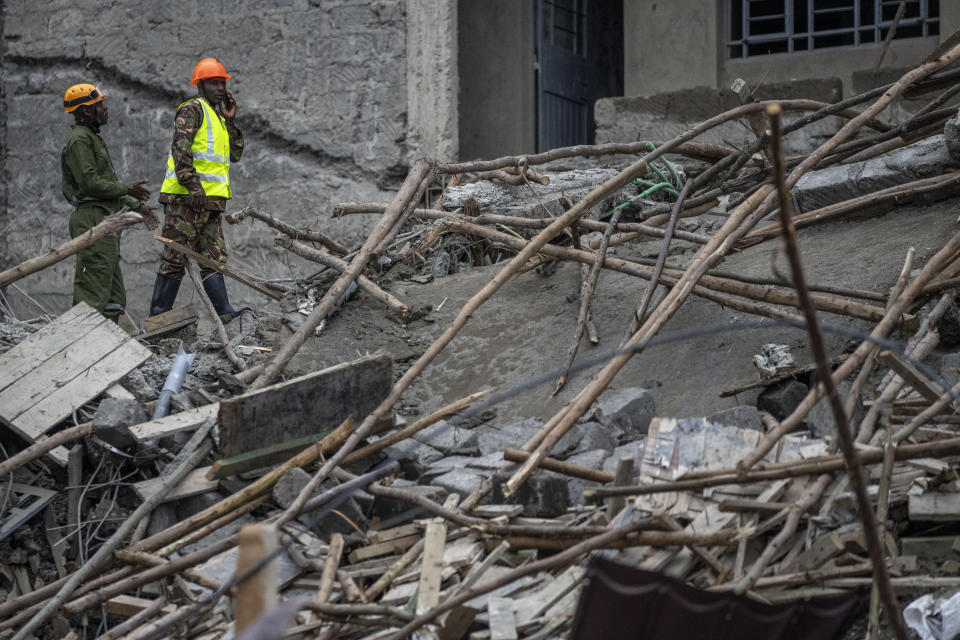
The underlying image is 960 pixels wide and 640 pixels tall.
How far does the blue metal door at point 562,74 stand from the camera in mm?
10086

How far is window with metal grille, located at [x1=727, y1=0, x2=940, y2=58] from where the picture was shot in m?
8.55

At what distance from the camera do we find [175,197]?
7.28 m

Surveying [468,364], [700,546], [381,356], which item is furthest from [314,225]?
[700,546]

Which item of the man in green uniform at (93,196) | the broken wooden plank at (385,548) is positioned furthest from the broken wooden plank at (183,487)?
the man in green uniform at (93,196)

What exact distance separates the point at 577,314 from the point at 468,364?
2.20ft

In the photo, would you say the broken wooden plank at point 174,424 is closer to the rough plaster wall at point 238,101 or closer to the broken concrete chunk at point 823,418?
the broken concrete chunk at point 823,418

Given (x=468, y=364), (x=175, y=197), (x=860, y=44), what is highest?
(x=860, y=44)

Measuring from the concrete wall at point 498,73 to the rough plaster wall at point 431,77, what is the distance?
117cm

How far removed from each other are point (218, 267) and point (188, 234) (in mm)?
521

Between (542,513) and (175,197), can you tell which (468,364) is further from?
(175,197)

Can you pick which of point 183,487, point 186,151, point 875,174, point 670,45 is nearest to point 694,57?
point 670,45

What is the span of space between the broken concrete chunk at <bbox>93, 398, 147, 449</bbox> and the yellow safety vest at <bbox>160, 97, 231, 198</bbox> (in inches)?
101

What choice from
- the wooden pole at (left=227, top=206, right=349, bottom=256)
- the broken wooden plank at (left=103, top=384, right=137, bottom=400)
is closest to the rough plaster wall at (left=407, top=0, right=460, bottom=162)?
the wooden pole at (left=227, top=206, right=349, bottom=256)

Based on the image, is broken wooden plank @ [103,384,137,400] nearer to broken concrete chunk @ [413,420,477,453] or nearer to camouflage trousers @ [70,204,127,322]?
broken concrete chunk @ [413,420,477,453]
